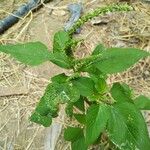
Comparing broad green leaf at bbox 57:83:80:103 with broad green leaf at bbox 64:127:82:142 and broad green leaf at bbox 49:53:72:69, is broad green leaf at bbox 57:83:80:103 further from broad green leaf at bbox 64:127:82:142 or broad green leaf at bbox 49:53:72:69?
broad green leaf at bbox 64:127:82:142

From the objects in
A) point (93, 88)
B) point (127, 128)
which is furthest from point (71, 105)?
point (127, 128)

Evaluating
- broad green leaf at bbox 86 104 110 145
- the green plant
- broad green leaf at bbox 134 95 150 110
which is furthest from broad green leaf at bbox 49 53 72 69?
broad green leaf at bbox 134 95 150 110

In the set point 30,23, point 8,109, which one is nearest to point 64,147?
point 8,109

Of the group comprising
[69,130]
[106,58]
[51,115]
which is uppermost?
[106,58]

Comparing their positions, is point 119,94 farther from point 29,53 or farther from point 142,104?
point 29,53

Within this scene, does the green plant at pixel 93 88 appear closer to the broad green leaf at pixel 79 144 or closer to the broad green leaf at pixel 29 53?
the broad green leaf at pixel 29 53

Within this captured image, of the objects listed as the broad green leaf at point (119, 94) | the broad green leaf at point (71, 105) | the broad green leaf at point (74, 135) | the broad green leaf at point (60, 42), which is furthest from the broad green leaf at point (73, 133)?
the broad green leaf at point (60, 42)

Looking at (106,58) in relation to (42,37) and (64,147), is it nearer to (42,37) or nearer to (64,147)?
(64,147)
